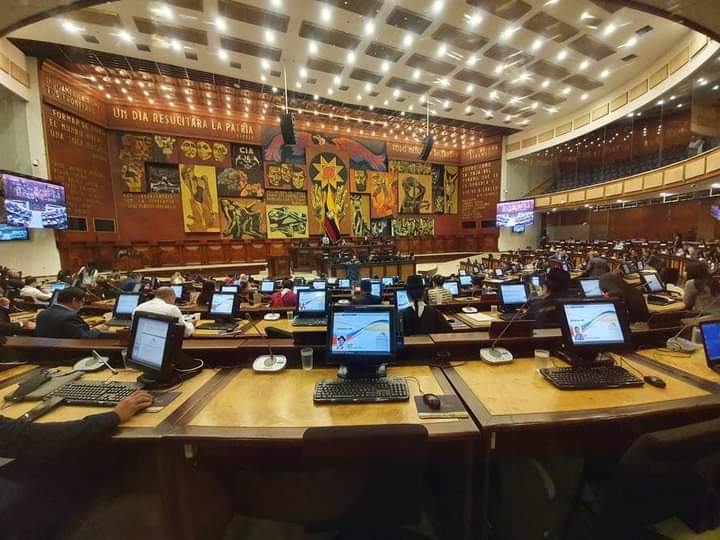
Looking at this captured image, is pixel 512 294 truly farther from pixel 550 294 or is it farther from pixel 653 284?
pixel 653 284

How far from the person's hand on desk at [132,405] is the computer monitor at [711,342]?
130 inches

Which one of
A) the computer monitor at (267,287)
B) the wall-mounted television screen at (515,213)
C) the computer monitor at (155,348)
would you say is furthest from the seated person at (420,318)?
the wall-mounted television screen at (515,213)

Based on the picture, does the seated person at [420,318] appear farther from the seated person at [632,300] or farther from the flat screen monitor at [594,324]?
the seated person at [632,300]

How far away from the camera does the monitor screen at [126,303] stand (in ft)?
13.6

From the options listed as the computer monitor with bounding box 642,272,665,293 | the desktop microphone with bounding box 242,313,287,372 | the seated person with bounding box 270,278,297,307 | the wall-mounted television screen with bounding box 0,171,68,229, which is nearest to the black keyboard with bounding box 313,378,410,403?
the desktop microphone with bounding box 242,313,287,372

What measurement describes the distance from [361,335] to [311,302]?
2.44 m

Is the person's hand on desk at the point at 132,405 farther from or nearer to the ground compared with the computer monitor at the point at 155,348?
nearer to the ground

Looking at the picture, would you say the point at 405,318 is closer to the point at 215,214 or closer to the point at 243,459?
the point at 243,459

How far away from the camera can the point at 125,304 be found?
4.17 m

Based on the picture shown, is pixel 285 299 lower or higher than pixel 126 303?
lower

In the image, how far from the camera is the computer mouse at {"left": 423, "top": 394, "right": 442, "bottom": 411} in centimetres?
153

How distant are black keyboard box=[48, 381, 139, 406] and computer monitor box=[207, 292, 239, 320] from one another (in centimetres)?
219

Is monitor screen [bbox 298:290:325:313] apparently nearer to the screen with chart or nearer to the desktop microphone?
the desktop microphone

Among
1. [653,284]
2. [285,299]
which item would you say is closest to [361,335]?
[285,299]
